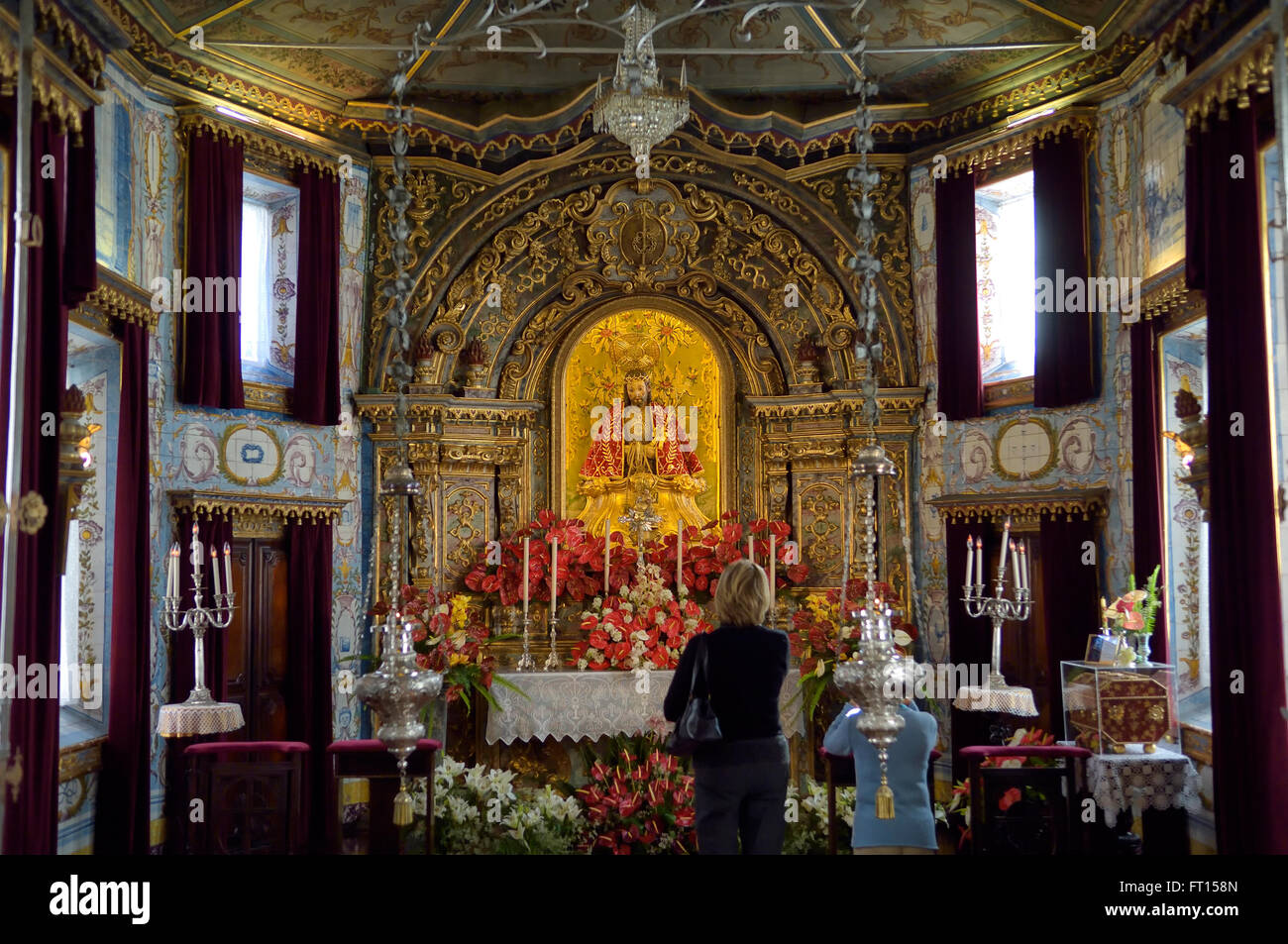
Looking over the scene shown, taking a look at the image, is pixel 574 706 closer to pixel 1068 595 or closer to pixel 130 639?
pixel 130 639

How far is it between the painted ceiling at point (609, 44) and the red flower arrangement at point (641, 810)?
16.6 ft

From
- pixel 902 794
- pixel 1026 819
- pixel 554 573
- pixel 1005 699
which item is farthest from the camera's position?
pixel 554 573

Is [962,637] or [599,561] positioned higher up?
[599,561]

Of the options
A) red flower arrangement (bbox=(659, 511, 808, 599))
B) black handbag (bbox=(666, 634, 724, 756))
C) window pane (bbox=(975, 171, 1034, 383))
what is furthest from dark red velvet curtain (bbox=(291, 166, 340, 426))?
black handbag (bbox=(666, 634, 724, 756))

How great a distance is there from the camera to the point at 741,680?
5.04 meters

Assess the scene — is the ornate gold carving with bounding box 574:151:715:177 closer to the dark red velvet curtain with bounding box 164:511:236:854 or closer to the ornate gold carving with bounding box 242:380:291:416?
the ornate gold carving with bounding box 242:380:291:416

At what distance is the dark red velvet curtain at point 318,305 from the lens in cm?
973

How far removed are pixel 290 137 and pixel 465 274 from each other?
184cm

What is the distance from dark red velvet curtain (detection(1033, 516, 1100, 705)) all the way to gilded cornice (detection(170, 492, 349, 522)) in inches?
220

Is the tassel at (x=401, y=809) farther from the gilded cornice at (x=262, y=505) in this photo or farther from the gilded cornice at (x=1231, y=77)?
the gilded cornice at (x=1231, y=77)

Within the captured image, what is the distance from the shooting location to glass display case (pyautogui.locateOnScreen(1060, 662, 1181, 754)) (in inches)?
263

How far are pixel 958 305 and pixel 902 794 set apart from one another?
5.38 m

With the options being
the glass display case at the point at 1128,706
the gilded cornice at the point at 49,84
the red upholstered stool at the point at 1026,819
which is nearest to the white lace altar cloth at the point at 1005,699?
the red upholstered stool at the point at 1026,819

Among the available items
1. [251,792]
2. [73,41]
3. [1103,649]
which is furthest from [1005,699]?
[73,41]
